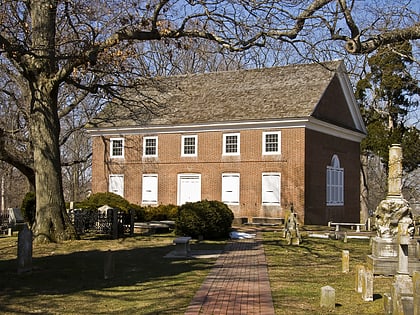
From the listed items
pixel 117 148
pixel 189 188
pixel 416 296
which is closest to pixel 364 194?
pixel 189 188

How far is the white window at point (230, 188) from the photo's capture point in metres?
34.1

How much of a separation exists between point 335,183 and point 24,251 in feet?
87.4

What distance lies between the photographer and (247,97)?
116ft

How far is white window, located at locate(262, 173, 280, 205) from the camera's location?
3278 centimetres

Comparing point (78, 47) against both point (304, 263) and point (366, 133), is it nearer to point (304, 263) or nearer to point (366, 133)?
point (304, 263)

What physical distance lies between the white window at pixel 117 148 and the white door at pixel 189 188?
5252 millimetres

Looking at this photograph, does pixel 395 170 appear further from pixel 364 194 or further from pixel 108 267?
pixel 364 194

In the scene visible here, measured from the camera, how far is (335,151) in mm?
36500

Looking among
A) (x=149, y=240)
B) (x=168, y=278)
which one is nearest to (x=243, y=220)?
(x=149, y=240)

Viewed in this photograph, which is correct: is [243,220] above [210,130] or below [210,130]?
below

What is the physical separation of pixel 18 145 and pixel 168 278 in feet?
92.7

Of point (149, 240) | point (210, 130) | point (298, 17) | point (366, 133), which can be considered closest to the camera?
point (298, 17)

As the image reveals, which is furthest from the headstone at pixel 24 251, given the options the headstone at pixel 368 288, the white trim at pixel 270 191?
the white trim at pixel 270 191

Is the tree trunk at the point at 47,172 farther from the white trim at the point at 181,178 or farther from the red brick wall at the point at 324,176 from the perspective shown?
the red brick wall at the point at 324,176
